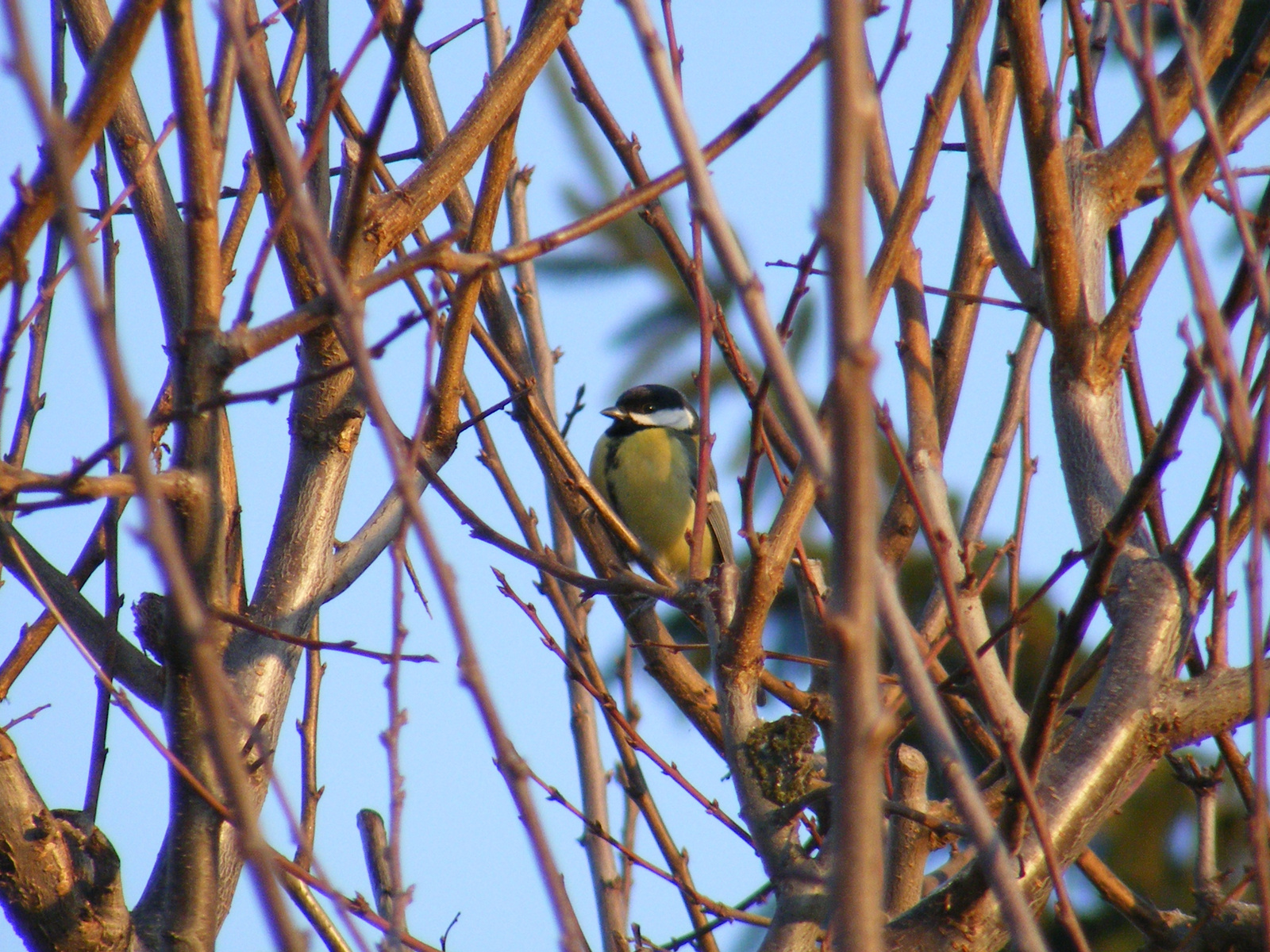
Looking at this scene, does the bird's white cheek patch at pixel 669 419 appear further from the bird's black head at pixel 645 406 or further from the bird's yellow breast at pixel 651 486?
the bird's yellow breast at pixel 651 486

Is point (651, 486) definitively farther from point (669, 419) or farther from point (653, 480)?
point (669, 419)

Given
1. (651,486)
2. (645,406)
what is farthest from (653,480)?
(645,406)

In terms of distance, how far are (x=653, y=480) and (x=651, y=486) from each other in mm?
27

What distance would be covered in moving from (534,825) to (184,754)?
1.12 m

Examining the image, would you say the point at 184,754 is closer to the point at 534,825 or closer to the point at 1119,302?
the point at 534,825

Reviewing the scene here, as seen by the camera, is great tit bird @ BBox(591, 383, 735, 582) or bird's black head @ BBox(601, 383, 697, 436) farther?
bird's black head @ BBox(601, 383, 697, 436)

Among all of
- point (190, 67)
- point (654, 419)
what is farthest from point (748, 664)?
point (654, 419)

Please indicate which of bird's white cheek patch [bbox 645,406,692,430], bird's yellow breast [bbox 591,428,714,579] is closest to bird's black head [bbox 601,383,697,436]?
bird's white cheek patch [bbox 645,406,692,430]

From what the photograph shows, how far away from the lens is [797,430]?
0.80m

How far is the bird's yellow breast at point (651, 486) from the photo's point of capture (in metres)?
5.23

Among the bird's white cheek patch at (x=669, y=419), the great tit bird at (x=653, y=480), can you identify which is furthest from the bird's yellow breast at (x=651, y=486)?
the bird's white cheek patch at (x=669, y=419)

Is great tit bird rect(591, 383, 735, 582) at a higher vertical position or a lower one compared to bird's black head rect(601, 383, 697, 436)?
lower

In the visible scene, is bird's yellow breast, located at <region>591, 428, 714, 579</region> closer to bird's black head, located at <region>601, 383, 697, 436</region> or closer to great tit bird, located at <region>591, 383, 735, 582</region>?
great tit bird, located at <region>591, 383, 735, 582</region>

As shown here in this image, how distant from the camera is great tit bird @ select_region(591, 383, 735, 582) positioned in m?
5.22
